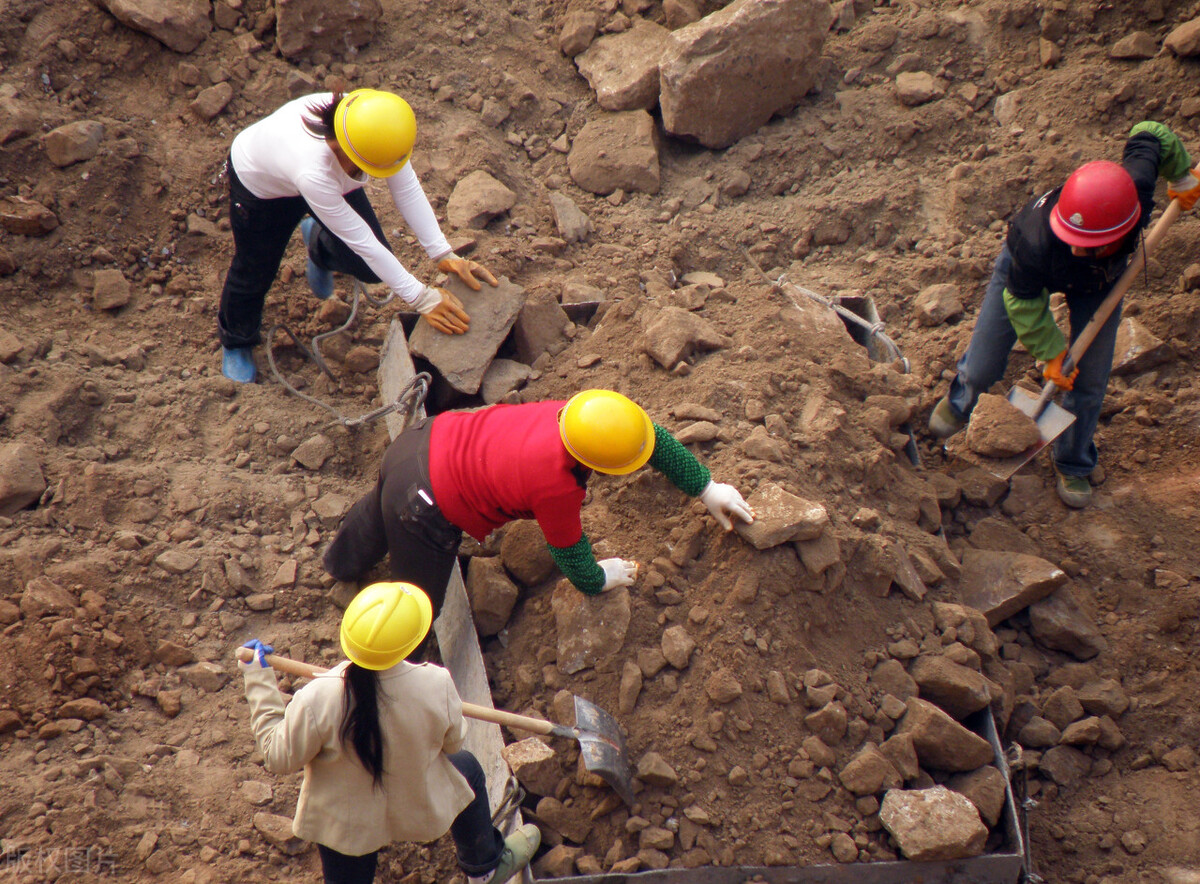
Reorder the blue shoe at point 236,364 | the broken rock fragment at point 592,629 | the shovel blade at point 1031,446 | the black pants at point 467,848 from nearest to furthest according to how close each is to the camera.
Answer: the black pants at point 467,848 → the broken rock fragment at point 592,629 → the shovel blade at point 1031,446 → the blue shoe at point 236,364

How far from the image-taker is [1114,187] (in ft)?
10.4

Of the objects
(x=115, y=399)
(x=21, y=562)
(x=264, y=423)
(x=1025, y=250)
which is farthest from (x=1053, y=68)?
(x=21, y=562)

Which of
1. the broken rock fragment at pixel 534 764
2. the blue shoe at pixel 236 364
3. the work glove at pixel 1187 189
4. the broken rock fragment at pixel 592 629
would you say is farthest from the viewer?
the blue shoe at pixel 236 364

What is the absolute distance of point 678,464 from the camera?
10.5 feet

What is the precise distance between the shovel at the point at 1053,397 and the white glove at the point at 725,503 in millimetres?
1692

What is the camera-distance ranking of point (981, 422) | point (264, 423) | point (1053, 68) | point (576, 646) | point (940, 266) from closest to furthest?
point (576, 646)
point (981, 422)
point (264, 423)
point (940, 266)
point (1053, 68)

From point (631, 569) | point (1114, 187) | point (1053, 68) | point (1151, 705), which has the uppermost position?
point (1114, 187)

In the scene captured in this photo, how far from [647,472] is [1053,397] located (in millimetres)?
2109

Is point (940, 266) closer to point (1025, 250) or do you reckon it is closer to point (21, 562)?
point (1025, 250)

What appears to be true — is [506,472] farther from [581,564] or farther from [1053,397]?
[1053,397]

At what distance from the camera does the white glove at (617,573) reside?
3.29 metres

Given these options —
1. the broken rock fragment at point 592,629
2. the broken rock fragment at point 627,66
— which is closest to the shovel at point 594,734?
the broken rock fragment at point 592,629

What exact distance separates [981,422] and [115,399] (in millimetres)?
4498

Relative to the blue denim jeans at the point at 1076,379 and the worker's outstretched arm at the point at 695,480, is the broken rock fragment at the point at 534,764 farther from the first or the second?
the blue denim jeans at the point at 1076,379
